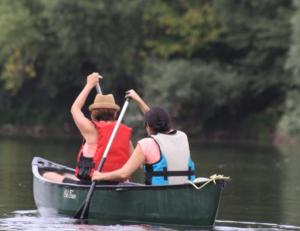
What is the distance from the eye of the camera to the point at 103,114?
50.7 ft

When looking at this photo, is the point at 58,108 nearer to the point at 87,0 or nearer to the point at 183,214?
the point at 87,0

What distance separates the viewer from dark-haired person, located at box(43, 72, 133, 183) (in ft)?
50.1

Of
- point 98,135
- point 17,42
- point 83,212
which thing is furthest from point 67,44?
point 83,212

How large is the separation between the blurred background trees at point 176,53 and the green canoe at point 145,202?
31576mm

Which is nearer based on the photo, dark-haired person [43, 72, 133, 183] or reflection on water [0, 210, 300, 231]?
reflection on water [0, 210, 300, 231]

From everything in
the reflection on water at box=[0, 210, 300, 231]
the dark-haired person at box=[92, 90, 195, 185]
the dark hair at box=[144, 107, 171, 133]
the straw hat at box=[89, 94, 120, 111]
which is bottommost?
the reflection on water at box=[0, 210, 300, 231]

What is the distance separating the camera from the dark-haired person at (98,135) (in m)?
15.3

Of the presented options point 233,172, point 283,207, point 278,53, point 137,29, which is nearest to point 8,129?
point 137,29

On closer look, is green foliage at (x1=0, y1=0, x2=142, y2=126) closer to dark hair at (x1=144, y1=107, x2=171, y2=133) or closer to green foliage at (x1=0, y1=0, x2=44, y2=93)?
green foliage at (x1=0, y1=0, x2=44, y2=93)

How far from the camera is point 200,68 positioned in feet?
158

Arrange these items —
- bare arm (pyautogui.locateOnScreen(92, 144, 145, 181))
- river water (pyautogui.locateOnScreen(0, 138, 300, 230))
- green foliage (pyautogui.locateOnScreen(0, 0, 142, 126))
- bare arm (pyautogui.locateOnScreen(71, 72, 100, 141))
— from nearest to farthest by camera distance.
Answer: bare arm (pyautogui.locateOnScreen(92, 144, 145, 181)) → river water (pyautogui.locateOnScreen(0, 138, 300, 230)) → bare arm (pyautogui.locateOnScreen(71, 72, 100, 141)) → green foliage (pyautogui.locateOnScreen(0, 0, 142, 126))

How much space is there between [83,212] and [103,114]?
4.77 feet

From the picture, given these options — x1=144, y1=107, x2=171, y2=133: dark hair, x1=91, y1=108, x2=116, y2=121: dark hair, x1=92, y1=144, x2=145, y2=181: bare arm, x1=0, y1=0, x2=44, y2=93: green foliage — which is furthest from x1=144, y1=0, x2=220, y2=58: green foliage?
x1=144, y1=107, x2=171, y2=133: dark hair

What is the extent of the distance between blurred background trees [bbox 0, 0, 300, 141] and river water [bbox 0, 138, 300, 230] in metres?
13.0
